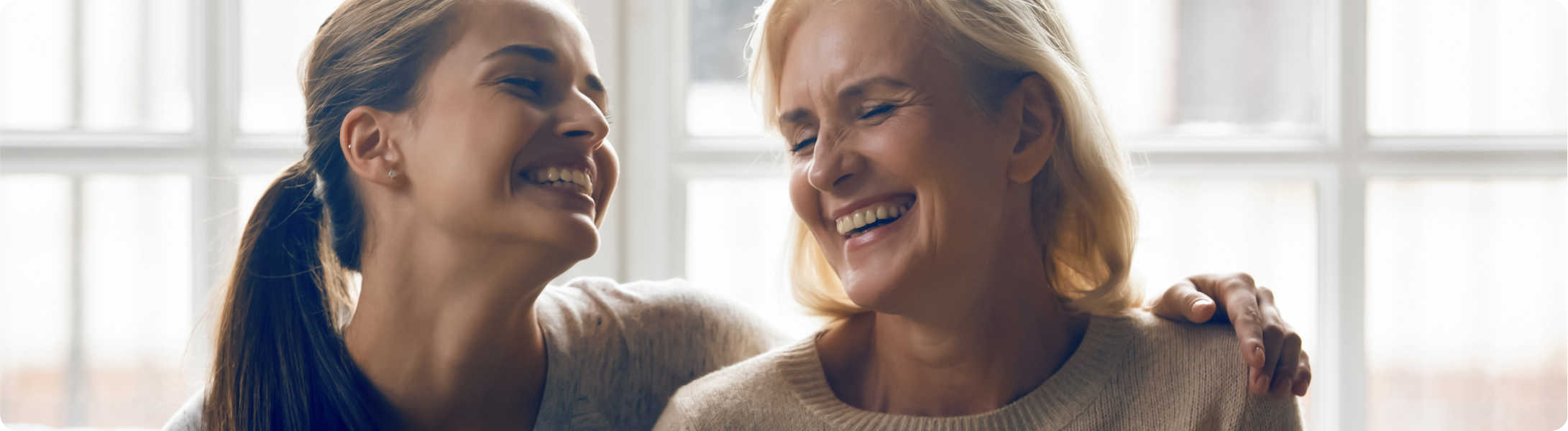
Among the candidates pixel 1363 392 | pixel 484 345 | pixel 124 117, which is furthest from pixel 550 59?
pixel 1363 392

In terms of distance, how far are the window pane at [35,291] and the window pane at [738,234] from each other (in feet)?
4.39

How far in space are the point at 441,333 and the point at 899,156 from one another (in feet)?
2.19

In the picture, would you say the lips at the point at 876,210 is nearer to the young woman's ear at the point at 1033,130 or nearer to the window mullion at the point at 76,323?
the young woman's ear at the point at 1033,130

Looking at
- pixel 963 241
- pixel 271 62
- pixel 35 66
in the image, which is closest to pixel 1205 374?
pixel 963 241

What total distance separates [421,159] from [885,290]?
61cm

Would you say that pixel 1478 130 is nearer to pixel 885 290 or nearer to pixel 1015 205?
pixel 1015 205

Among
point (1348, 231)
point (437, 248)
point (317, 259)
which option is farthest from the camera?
point (1348, 231)

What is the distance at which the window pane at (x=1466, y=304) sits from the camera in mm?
2076

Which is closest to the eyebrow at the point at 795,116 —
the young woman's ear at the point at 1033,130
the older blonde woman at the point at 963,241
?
the older blonde woman at the point at 963,241

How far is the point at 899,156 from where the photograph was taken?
1.14 m

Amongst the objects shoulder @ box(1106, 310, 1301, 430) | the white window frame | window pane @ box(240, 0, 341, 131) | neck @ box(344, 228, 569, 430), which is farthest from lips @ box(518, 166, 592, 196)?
window pane @ box(240, 0, 341, 131)

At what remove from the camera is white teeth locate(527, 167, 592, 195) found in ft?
4.32

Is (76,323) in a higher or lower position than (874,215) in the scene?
lower

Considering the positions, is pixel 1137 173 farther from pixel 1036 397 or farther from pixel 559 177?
pixel 559 177
